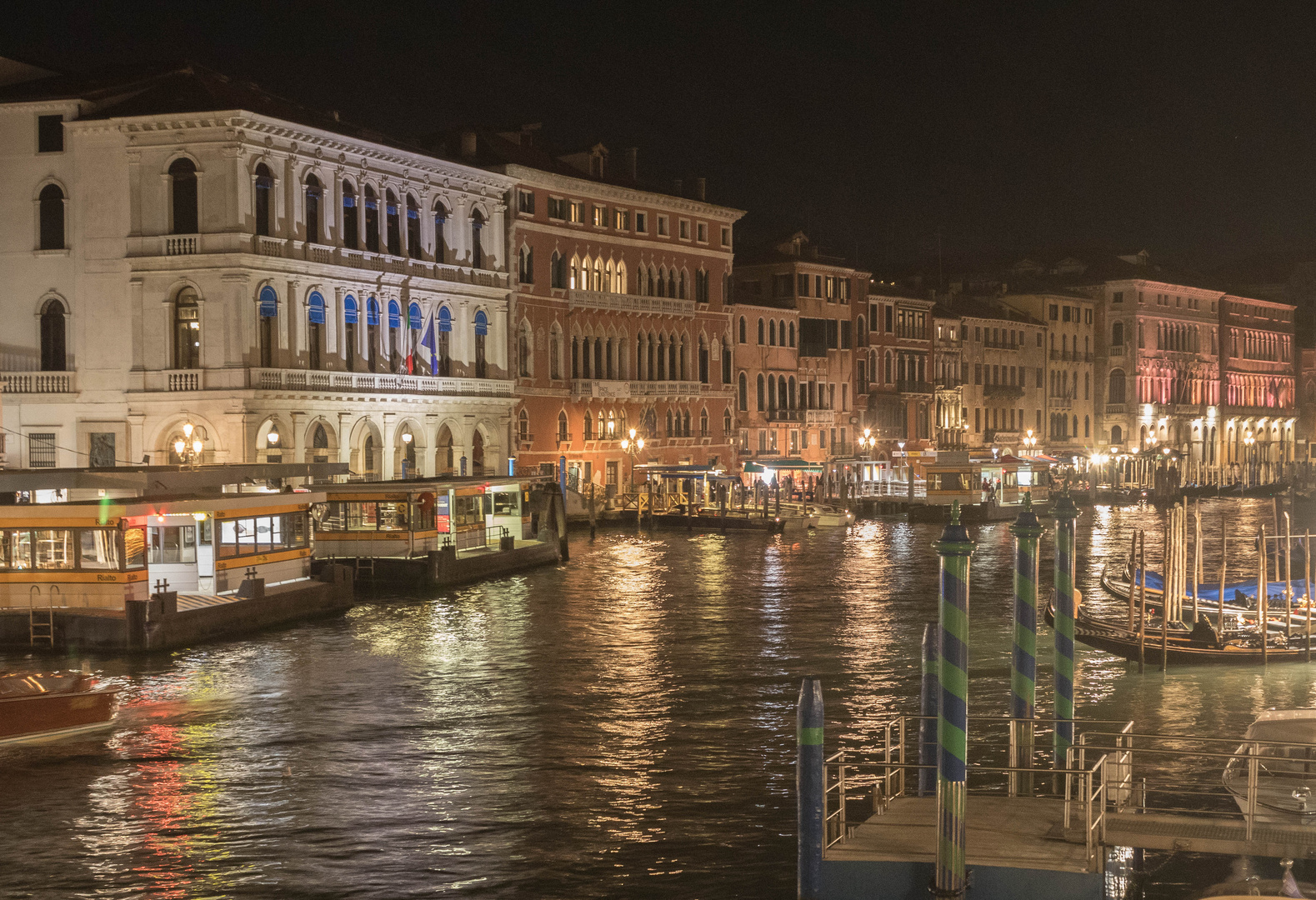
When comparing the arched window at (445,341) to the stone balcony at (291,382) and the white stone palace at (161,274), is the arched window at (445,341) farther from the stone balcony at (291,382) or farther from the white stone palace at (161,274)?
the white stone palace at (161,274)

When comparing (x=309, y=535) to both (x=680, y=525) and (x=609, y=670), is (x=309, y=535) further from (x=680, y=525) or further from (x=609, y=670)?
(x=680, y=525)

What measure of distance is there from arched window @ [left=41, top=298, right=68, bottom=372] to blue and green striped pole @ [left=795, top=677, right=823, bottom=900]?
32.5 metres

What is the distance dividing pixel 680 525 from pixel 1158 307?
48.6 meters

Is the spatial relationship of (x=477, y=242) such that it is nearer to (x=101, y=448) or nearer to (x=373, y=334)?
(x=373, y=334)

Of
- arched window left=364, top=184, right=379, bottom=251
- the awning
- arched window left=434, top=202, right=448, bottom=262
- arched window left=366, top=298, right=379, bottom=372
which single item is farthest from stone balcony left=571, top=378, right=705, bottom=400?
arched window left=364, top=184, right=379, bottom=251

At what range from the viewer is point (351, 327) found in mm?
42219

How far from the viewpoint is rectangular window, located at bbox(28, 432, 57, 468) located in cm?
3806

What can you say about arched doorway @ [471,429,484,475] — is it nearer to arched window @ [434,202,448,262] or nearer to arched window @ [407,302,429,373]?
arched window @ [407,302,429,373]

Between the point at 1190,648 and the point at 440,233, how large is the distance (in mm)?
29476

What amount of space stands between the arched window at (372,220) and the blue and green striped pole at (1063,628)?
1228 inches

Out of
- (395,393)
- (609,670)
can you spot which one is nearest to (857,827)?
(609,670)

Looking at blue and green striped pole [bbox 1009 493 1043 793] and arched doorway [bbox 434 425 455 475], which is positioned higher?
arched doorway [bbox 434 425 455 475]

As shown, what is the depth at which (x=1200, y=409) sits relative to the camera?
9356cm

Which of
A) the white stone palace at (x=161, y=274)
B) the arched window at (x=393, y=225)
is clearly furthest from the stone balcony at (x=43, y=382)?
the arched window at (x=393, y=225)
